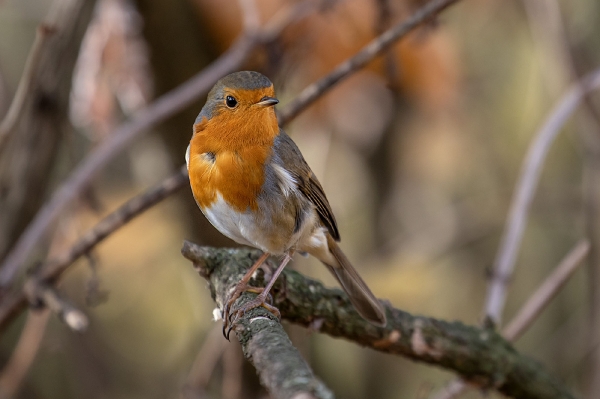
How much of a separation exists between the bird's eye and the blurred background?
101cm

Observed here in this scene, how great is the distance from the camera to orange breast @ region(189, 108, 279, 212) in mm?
2475

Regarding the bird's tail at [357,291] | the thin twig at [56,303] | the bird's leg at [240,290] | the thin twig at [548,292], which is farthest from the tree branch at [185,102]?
the thin twig at [548,292]

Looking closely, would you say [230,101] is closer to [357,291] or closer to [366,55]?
[366,55]

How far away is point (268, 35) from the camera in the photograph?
140 inches

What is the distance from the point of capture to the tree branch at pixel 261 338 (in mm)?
1296

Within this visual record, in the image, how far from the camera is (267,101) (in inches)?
101

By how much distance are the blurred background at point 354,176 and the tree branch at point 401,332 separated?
1.33m

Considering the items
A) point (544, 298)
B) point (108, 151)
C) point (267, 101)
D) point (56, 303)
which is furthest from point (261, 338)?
point (544, 298)

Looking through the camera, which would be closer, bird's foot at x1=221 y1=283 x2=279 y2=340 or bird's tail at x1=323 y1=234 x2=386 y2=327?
bird's foot at x1=221 y1=283 x2=279 y2=340

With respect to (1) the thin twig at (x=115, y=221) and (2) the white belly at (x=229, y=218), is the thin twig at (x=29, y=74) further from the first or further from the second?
(2) the white belly at (x=229, y=218)

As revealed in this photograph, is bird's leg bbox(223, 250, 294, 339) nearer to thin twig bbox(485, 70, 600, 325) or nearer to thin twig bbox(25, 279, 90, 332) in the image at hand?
thin twig bbox(25, 279, 90, 332)

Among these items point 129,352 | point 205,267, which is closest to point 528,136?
point 129,352

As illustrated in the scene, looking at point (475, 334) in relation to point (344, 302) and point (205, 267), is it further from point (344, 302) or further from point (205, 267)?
point (205, 267)

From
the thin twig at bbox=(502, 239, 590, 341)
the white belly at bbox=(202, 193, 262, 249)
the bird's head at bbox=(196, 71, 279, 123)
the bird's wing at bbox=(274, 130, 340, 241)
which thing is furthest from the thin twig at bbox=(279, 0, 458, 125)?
the thin twig at bbox=(502, 239, 590, 341)
